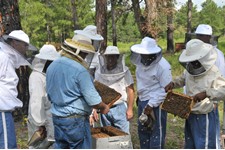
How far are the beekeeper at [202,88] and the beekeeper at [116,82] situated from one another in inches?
41.6

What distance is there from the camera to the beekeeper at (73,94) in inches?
142

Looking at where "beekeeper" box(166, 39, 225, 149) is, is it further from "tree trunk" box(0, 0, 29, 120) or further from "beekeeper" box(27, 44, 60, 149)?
"tree trunk" box(0, 0, 29, 120)

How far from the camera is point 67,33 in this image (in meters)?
47.6

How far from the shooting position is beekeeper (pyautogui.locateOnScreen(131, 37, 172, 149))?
4.84 m

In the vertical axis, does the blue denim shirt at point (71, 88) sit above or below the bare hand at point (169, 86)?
above

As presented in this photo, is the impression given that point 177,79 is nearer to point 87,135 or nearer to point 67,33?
point 87,135

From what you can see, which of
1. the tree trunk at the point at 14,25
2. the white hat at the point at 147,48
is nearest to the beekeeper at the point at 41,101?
the white hat at the point at 147,48

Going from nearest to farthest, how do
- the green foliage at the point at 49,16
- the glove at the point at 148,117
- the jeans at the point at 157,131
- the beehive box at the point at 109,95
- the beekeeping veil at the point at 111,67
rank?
the beehive box at the point at 109,95, the glove at the point at 148,117, the jeans at the point at 157,131, the beekeeping veil at the point at 111,67, the green foliage at the point at 49,16

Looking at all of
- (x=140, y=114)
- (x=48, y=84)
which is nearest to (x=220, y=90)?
(x=140, y=114)

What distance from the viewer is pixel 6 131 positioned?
408 centimetres

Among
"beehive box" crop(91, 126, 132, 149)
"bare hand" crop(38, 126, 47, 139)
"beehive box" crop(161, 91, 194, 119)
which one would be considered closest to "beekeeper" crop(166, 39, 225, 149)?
"beehive box" crop(161, 91, 194, 119)

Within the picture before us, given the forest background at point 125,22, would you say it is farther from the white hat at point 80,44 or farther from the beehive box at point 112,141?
the white hat at point 80,44

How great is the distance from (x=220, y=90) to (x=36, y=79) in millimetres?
2199

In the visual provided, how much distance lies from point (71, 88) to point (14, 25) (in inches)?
161
